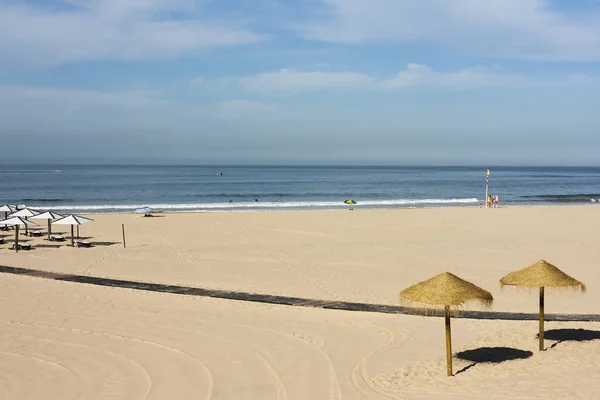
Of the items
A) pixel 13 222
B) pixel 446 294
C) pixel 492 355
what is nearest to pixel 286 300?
pixel 492 355

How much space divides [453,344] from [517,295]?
4.90 m

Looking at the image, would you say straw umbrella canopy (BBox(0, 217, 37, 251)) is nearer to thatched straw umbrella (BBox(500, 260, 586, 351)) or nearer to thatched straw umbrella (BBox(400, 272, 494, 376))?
thatched straw umbrella (BBox(400, 272, 494, 376))

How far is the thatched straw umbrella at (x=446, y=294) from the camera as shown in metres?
8.94

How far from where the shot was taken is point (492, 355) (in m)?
10.4

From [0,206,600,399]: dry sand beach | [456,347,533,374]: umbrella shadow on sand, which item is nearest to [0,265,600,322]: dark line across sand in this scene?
[0,206,600,399]: dry sand beach

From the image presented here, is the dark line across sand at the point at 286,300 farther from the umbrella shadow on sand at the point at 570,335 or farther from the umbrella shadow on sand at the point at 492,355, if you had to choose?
the umbrella shadow on sand at the point at 492,355

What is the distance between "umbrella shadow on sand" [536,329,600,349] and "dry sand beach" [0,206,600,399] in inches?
1.5

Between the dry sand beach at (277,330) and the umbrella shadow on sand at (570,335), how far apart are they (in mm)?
37

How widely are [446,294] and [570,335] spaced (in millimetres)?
4000

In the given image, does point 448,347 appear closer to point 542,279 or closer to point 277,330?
point 542,279

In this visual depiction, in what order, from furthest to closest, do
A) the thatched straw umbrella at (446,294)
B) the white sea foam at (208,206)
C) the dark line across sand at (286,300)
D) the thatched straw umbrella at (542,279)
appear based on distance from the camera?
the white sea foam at (208,206) → the dark line across sand at (286,300) → the thatched straw umbrella at (542,279) → the thatched straw umbrella at (446,294)

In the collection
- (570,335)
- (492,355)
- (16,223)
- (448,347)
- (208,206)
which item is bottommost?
(492,355)

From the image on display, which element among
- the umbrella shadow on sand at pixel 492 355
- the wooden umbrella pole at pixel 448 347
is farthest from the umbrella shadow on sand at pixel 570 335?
the wooden umbrella pole at pixel 448 347

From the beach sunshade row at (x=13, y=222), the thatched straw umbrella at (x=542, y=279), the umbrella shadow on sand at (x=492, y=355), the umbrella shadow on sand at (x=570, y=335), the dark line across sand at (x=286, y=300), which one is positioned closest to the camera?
the thatched straw umbrella at (x=542, y=279)
